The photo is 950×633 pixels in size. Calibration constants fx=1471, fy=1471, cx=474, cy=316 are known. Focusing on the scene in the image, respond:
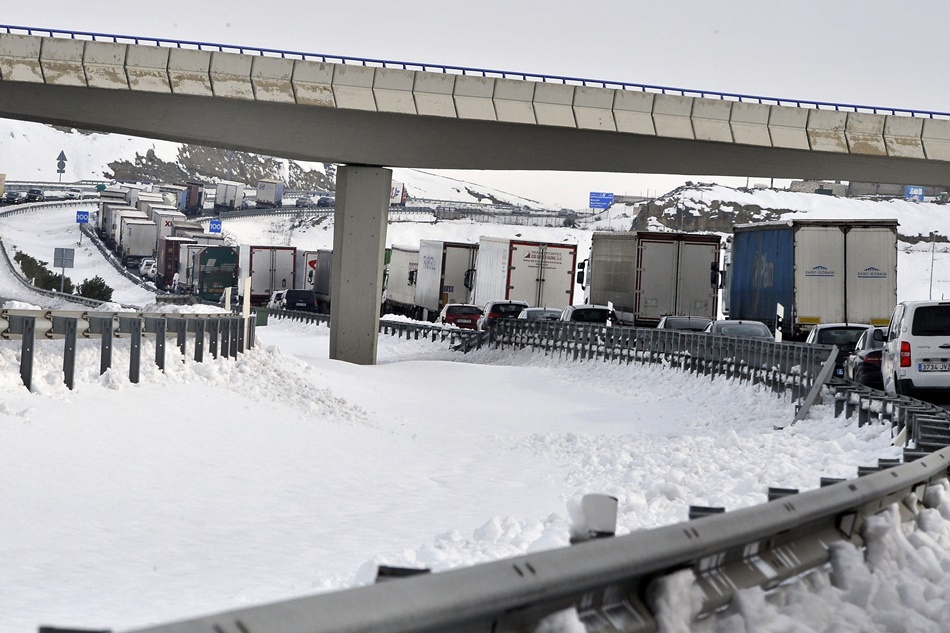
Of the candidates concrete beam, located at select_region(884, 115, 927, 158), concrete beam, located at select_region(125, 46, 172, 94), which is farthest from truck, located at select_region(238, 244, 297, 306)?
concrete beam, located at select_region(884, 115, 927, 158)

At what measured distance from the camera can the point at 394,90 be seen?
38625 millimetres

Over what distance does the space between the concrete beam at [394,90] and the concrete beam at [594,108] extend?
4.65 m

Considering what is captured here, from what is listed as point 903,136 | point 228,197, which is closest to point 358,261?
point 903,136

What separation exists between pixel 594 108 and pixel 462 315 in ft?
48.1

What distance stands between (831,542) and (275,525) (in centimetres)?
642

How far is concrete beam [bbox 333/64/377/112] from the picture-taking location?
→ 3812 centimetres

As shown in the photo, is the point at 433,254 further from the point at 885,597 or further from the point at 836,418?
the point at 885,597

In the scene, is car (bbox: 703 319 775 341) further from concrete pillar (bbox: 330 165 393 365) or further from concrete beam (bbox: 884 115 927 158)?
concrete pillar (bbox: 330 165 393 365)

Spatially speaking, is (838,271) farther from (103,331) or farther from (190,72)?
(103,331)

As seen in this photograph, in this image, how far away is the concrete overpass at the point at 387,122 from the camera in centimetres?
Answer: 3681

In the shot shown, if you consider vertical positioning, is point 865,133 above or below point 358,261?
above

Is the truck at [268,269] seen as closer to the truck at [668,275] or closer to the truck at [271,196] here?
→ the truck at [668,275]

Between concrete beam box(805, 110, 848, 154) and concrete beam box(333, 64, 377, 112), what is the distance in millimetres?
12684

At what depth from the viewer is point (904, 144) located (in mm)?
42344
